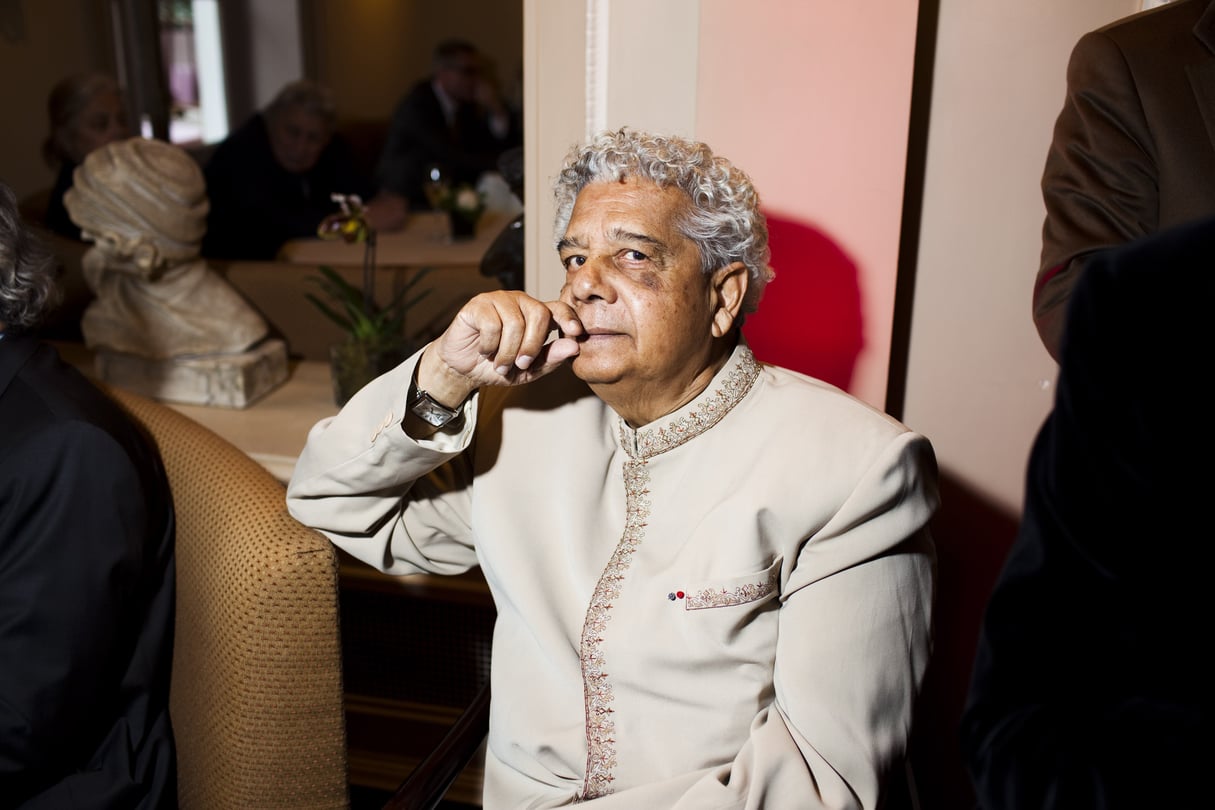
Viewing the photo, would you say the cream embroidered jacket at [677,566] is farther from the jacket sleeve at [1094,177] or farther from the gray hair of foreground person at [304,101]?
the gray hair of foreground person at [304,101]

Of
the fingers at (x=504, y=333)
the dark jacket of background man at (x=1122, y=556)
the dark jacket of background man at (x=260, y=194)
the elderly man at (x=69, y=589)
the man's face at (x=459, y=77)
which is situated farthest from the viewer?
the man's face at (x=459, y=77)

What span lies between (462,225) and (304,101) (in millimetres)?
933

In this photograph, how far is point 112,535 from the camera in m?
1.54

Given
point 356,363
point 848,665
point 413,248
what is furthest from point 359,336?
point 848,665

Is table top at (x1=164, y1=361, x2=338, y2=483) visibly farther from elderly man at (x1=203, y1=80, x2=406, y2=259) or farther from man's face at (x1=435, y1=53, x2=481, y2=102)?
man's face at (x1=435, y1=53, x2=481, y2=102)

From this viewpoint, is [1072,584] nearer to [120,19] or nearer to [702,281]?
[702,281]

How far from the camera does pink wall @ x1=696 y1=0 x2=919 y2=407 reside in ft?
5.52

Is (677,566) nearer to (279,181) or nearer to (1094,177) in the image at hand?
(1094,177)

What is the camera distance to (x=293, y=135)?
13.8 feet

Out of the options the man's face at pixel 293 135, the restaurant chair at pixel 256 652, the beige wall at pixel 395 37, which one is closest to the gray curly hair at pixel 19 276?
the restaurant chair at pixel 256 652

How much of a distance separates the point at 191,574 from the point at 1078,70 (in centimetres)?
151

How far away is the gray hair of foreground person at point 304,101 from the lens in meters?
4.21

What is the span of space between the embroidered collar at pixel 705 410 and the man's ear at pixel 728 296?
0.05 m

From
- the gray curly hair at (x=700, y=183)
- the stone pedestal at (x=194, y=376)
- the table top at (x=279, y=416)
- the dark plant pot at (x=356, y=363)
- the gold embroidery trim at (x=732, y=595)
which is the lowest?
the table top at (x=279, y=416)
